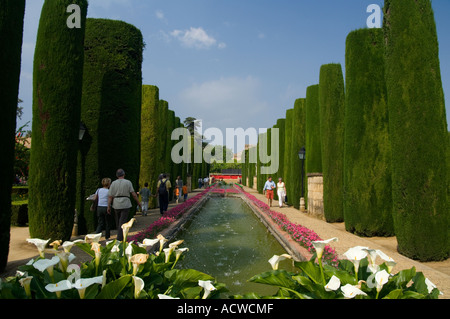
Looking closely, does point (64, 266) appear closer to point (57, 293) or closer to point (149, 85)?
point (57, 293)

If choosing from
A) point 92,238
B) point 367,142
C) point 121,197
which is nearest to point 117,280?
point 92,238

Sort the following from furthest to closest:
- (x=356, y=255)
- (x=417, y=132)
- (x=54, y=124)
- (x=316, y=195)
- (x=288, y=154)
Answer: (x=288, y=154) < (x=316, y=195) < (x=54, y=124) < (x=417, y=132) < (x=356, y=255)

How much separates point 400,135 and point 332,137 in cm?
512

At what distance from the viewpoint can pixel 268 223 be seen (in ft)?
36.0

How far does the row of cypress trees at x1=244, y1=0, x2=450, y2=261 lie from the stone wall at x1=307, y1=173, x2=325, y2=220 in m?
3.18

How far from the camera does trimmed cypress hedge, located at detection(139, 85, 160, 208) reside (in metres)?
14.9

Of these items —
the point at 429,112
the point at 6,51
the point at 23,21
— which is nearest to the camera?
the point at 6,51

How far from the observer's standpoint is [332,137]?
11609mm

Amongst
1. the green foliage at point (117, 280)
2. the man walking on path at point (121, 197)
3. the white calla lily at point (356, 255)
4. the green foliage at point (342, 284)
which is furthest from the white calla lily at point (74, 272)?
the man walking on path at point (121, 197)

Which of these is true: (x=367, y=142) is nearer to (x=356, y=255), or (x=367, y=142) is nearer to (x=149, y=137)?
(x=356, y=255)

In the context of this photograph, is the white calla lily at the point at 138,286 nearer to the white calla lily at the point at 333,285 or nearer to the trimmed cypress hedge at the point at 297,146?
the white calla lily at the point at 333,285

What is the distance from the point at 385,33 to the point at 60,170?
850 centimetres

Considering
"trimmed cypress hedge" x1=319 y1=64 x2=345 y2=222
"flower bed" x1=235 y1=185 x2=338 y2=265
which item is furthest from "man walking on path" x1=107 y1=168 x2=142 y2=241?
"trimmed cypress hedge" x1=319 y1=64 x2=345 y2=222

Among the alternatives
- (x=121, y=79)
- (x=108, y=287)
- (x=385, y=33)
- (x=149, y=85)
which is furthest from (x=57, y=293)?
(x=149, y=85)
